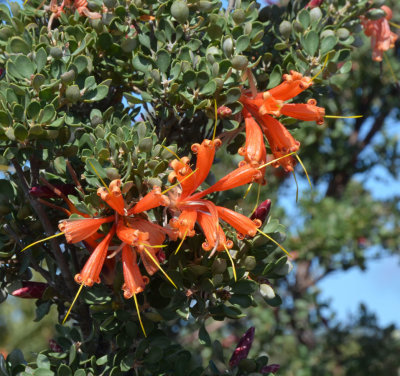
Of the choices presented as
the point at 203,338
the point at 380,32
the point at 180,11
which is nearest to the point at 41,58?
the point at 180,11

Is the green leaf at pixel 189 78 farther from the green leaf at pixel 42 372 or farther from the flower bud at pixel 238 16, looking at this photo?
the green leaf at pixel 42 372

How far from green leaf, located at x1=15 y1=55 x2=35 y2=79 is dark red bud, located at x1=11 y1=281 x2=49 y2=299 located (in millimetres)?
596

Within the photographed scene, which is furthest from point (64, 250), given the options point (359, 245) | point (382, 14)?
point (359, 245)

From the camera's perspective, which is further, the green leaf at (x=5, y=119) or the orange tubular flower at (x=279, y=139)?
the orange tubular flower at (x=279, y=139)

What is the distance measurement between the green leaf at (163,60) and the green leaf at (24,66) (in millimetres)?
312

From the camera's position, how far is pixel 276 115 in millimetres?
1536

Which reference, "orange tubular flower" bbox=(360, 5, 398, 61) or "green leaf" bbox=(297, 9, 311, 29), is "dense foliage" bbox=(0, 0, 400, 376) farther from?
"orange tubular flower" bbox=(360, 5, 398, 61)

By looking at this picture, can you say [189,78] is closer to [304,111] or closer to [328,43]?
[304,111]

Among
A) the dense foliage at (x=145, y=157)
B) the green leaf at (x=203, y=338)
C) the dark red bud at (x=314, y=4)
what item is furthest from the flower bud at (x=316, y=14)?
the green leaf at (x=203, y=338)

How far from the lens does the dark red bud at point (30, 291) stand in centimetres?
168

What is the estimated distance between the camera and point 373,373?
→ 4.04m

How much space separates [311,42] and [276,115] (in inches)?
11.4

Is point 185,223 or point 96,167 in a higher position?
point 96,167

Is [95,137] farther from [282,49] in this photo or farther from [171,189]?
[282,49]
